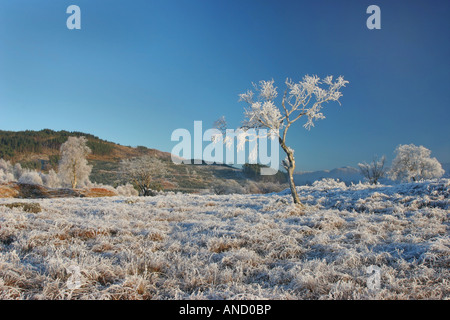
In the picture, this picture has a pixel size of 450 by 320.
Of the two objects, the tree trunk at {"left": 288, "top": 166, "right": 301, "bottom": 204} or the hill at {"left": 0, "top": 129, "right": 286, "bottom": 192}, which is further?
the hill at {"left": 0, "top": 129, "right": 286, "bottom": 192}

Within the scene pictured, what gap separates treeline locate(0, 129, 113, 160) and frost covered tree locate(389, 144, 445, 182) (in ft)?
513

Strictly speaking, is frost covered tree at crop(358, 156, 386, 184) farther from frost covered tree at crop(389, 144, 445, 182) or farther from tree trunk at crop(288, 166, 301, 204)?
tree trunk at crop(288, 166, 301, 204)

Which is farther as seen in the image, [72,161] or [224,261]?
[72,161]

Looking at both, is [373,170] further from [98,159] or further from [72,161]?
[98,159]

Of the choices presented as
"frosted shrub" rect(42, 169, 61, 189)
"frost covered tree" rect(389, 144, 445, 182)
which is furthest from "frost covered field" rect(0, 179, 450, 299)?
"frosted shrub" rect(42, 169, 61, 189)

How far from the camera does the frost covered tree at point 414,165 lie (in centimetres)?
4559

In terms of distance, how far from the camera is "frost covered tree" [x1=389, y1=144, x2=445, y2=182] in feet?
150

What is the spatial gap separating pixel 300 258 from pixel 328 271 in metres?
1.36

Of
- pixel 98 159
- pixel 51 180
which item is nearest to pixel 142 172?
pixel 51 180

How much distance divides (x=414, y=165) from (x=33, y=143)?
661ft

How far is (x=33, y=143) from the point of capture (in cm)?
15975

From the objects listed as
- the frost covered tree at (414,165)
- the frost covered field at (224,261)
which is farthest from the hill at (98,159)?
the frost covered field at (224,261)
